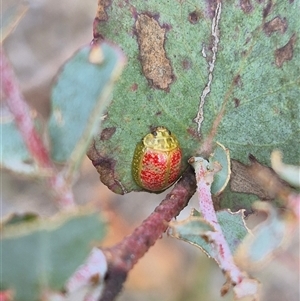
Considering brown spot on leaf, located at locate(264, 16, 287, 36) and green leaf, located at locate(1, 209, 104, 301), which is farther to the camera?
brown spot on leaf, located at locate(264, 16, 287, 36)

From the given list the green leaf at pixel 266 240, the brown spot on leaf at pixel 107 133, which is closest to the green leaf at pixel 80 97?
the green leaf at pixel 266 240

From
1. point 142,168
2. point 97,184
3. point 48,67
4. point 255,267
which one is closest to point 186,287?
point 97,184

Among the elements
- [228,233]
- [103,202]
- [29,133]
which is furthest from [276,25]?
[103,202]

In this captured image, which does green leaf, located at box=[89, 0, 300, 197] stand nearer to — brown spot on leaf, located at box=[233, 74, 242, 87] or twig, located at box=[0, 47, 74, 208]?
brown spot on leaf, located at box=[233, 74, 242, 87]

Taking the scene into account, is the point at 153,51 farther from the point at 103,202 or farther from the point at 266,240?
the point at 103,202

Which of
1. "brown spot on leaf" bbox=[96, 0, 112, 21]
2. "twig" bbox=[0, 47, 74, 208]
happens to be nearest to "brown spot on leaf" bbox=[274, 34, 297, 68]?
"brown spot on leaf" bbox=[96, 0, 112, 21]

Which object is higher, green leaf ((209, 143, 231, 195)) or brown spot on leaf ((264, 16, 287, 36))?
brown spot on leaf ((264, 16, 287, 36))

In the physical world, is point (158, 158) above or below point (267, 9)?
below

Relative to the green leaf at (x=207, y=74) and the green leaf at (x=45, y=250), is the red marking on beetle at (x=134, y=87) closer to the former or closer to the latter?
the green leaf at (x=207, y=74)
